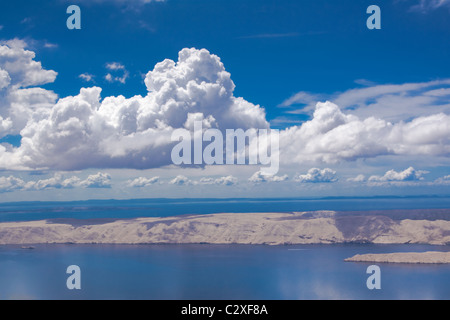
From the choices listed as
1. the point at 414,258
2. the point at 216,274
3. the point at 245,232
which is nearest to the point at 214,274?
the point at 216,274

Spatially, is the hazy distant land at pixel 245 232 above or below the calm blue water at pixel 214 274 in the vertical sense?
above

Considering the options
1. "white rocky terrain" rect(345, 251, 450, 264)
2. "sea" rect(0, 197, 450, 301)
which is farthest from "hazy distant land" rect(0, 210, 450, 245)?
"white rocky terrain" rect(345, 251, 450, 264)

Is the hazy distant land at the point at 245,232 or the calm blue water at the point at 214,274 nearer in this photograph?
the calm blue water at the point at 214,274

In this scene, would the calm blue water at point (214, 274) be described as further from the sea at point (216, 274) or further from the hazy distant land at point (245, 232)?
the hazy distant land at point (245, 232)

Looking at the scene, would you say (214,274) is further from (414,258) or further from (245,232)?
(245,232)

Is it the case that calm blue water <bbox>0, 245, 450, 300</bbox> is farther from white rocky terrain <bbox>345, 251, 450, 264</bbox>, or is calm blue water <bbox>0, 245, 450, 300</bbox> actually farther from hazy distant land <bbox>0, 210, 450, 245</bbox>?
hazy distant land <bbox>0, 210, 450, 245</bbox>

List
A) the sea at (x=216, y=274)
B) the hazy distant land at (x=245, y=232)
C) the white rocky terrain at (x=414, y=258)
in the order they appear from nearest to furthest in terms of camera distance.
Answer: the sea at (x=216, y=274)
the white rocky terrain at (x=414, y=258)
the hazy distant land at (x=245, y=232)

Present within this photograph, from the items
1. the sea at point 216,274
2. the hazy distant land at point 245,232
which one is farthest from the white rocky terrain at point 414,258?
the hazy distant land at point 245,232
